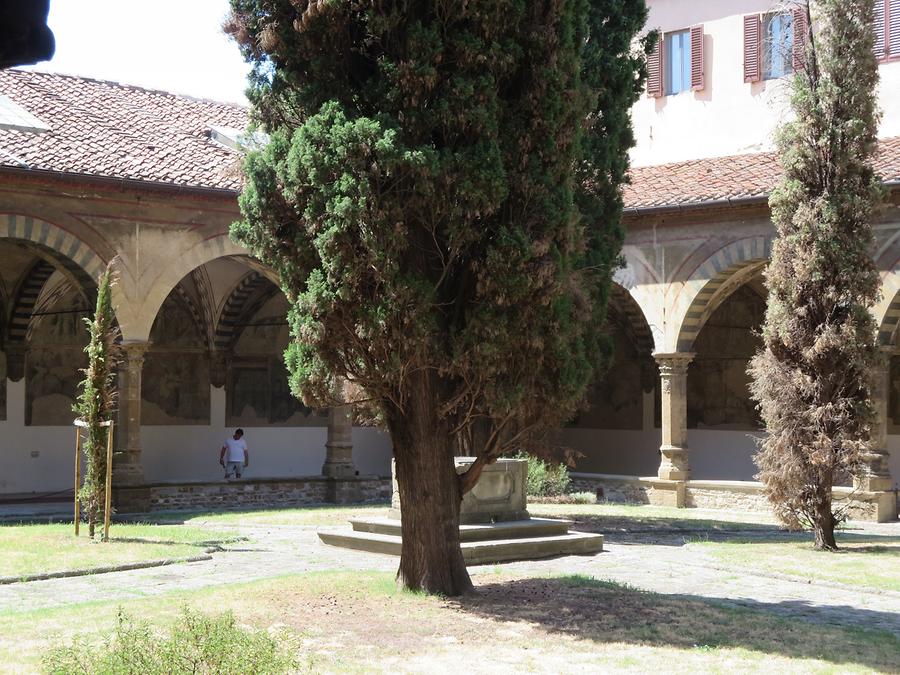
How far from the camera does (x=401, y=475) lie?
8.52 meters

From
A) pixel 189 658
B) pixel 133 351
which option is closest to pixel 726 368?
pixel 133 351

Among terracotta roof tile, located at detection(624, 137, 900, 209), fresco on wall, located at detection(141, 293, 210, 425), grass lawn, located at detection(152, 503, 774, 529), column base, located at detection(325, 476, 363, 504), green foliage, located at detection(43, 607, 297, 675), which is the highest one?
terracotta roof tile, located at detection(624, 137, 900, 209)

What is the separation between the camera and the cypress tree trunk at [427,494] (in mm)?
8367

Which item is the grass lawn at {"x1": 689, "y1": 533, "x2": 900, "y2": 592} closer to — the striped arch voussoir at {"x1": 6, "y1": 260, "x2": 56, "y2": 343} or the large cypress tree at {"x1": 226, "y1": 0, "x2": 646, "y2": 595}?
the large cypress tree at {"x1": 226, "y1": 0, "x2": 646, "y2": 595}

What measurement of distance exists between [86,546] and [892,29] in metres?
14.1

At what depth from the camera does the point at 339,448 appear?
19.1 metres

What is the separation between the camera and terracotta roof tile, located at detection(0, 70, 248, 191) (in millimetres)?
15992

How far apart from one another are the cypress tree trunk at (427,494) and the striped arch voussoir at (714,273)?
9910mm

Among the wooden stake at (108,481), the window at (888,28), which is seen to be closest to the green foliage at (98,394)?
the wooden stake at (108,481)

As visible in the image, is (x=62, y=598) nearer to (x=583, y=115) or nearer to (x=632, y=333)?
(x=583, y=115)

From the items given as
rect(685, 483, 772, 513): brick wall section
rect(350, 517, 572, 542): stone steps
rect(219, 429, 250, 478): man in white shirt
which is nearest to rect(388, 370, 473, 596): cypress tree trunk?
rect(350, 517, 572, 542): stone steps

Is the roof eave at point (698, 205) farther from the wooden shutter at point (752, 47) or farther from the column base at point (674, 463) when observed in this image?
the column base at point (674, 463)

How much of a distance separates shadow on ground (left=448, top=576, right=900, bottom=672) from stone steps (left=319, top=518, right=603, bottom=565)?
5.08 ft

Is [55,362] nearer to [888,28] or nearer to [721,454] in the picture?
[721,454]
